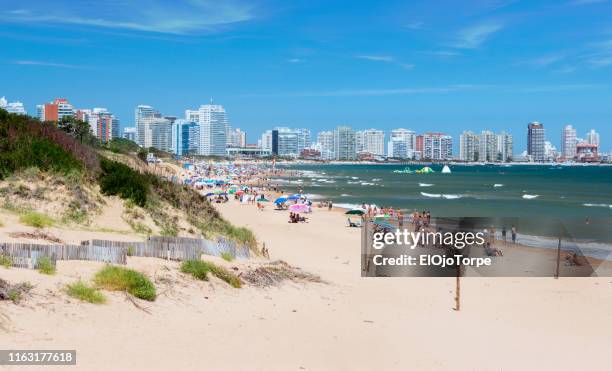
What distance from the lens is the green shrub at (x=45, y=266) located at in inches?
309

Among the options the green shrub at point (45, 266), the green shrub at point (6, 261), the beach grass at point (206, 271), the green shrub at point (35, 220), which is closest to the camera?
the green shrub at point (6, 261)

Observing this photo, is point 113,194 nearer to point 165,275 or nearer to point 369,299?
point 165,275

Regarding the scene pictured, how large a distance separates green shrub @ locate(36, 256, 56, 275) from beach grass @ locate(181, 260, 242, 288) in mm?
2170

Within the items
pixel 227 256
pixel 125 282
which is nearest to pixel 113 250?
pixel 125 282

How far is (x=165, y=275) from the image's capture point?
30.0 ft

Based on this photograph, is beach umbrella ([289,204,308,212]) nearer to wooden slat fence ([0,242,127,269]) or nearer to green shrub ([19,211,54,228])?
green shrub ([19,211,54,228])

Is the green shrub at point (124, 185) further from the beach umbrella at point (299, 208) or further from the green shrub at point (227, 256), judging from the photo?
the beach umbrella at point (299, 208)

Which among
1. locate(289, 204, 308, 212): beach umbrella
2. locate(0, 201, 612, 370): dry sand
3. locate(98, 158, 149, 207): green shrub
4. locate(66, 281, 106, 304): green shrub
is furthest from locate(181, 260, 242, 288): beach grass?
locate(289, 204, 308, 212): beach umbrella

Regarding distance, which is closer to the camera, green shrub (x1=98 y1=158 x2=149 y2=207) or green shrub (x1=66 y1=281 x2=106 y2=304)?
green shrub (x1=66 y1=281 x2=106 y2=304)

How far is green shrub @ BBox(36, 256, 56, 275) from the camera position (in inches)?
309

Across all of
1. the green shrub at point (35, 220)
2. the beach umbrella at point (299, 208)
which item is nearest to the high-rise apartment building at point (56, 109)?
the beach umbrella at point (299, 208)

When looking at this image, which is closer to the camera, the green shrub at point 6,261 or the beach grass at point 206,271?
the green shrub at point 6,261

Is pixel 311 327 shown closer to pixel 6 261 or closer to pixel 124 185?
pixel 6 261

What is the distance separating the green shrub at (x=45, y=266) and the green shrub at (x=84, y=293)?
0.50 m
